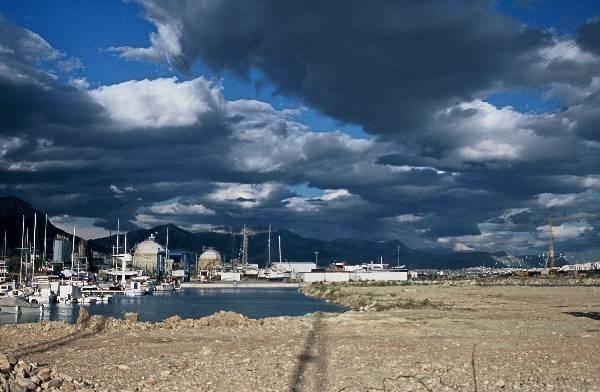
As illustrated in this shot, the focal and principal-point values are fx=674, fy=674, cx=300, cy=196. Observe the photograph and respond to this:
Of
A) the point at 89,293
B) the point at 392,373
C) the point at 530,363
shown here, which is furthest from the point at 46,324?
the point at 89,293

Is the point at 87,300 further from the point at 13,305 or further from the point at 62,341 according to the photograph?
the point at 62,341

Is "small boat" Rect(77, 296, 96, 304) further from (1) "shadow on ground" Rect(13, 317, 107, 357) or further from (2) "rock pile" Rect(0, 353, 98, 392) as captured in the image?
(2) "rock pile" Rect(0, 353, 98, 392)

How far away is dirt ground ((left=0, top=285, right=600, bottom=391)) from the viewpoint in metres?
21.3

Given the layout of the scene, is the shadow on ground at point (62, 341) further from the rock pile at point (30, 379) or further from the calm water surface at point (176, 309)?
the calm water surface at point (176, 309)

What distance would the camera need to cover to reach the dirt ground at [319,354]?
21266mm

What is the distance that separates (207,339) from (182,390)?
15660 mm

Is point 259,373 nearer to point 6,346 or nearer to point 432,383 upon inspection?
point 432,383

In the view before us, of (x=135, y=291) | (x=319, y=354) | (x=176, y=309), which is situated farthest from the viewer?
(x=135, y=291)

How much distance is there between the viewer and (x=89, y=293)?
5167 inches

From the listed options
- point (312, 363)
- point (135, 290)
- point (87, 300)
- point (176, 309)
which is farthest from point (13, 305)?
point (135, 290)

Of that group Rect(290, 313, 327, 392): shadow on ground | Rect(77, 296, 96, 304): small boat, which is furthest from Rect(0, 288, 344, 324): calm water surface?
Rect(290, 313, 327, 392): shadow on ground

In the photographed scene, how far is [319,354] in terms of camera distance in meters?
28.5

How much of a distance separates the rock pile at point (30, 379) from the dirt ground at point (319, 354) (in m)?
0.60

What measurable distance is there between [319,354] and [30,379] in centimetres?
1282
